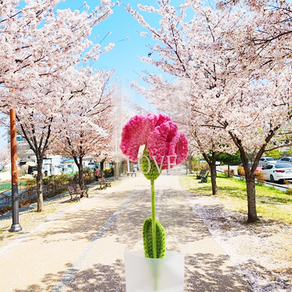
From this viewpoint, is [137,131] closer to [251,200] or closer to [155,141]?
[155,141]

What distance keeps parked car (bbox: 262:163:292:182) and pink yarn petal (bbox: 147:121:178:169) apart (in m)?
14.7

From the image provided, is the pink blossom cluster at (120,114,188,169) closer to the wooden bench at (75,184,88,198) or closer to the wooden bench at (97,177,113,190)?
the wooden bench at (97,177,113,190)

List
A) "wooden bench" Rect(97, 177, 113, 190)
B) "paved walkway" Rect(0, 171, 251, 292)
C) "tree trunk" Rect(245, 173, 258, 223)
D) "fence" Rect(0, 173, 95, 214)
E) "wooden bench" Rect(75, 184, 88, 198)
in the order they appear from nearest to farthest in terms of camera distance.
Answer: "paved walkway" Rect(0, 171, 251, 292) → "wooden bench" Rect(97, 177, 113, 190) → "tree trunk" Rect(245, 173, 258, 223) → "fence" Rect(0, 173, 95, 214) → "wooden bench" Rect(75, 184, 88, 198)

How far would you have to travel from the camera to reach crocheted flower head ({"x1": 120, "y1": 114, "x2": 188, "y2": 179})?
2.71 ft

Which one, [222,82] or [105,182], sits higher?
[222,82]

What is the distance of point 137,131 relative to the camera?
88 cm

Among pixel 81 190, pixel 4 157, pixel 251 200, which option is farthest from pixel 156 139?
pixel 4 157

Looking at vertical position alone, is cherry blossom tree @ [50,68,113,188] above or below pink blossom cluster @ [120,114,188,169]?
above

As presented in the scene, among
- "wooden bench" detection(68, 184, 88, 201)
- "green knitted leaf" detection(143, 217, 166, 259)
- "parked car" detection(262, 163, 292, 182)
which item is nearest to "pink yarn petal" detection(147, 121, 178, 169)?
"green knitted leaf" detection(143, 217, 166, 259)

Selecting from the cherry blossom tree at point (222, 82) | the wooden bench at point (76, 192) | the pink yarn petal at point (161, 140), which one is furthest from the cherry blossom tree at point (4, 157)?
the pink yarn petal at point (161, 140)

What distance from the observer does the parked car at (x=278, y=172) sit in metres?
13.5

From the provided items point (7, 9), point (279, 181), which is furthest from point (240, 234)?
point (279, 181)

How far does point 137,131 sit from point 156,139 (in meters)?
0.09

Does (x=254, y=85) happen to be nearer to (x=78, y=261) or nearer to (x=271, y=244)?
(x=271, y=244)
